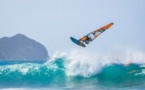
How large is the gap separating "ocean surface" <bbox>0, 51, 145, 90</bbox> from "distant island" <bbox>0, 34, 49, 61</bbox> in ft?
341

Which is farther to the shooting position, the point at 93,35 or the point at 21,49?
the point at 21,49

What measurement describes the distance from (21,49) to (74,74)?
394 feet

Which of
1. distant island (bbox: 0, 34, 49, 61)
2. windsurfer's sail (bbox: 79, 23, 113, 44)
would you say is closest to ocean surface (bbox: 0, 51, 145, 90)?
windsurfer's sail (bbox: 79, 23, 113, 44)

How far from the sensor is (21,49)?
5674 inches

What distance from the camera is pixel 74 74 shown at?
26016mm

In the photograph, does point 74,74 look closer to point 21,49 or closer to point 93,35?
point 93,35

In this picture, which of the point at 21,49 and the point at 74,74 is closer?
the point at 74,74

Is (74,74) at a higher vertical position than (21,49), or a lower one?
lower

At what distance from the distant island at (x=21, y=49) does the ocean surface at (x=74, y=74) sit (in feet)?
341

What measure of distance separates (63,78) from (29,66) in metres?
4.48

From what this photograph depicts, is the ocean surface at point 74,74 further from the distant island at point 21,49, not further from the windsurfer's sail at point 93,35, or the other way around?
the distant island at point 21,49

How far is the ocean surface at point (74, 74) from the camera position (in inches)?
974

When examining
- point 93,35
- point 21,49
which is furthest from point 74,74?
point 21,49

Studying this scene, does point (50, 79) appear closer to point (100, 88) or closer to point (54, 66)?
point (54, 66)
